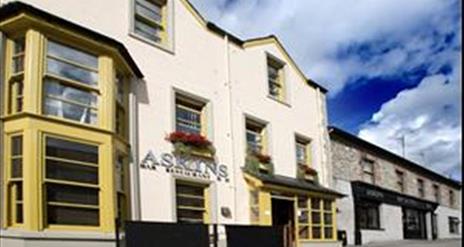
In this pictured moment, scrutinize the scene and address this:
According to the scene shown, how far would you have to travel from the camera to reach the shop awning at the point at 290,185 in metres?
18.7

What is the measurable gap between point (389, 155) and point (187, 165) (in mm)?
18250

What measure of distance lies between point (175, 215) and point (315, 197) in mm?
6613

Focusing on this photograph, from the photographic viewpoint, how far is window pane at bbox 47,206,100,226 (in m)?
12.0

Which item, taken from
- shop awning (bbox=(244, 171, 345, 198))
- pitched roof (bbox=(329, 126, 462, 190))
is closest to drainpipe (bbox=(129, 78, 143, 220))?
shop awning (bbox=(244, 171, 345, 198))

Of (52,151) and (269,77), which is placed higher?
(269,77)

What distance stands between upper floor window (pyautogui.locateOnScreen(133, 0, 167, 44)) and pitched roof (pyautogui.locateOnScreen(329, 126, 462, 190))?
10615 mm

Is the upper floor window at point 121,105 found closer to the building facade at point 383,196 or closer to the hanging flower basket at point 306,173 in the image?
the hanging flower basket at point 306,173

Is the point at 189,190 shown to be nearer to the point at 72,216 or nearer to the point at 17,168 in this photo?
the point at 72,216

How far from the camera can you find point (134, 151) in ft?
49.5

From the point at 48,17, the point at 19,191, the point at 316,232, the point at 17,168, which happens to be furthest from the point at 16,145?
the point at 316,232

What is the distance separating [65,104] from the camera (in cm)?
1270

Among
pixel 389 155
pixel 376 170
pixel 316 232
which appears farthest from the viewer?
pixel 389 155

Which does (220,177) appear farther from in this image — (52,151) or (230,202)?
(52,151)

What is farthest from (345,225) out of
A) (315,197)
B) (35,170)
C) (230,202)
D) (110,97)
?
(35,170)
